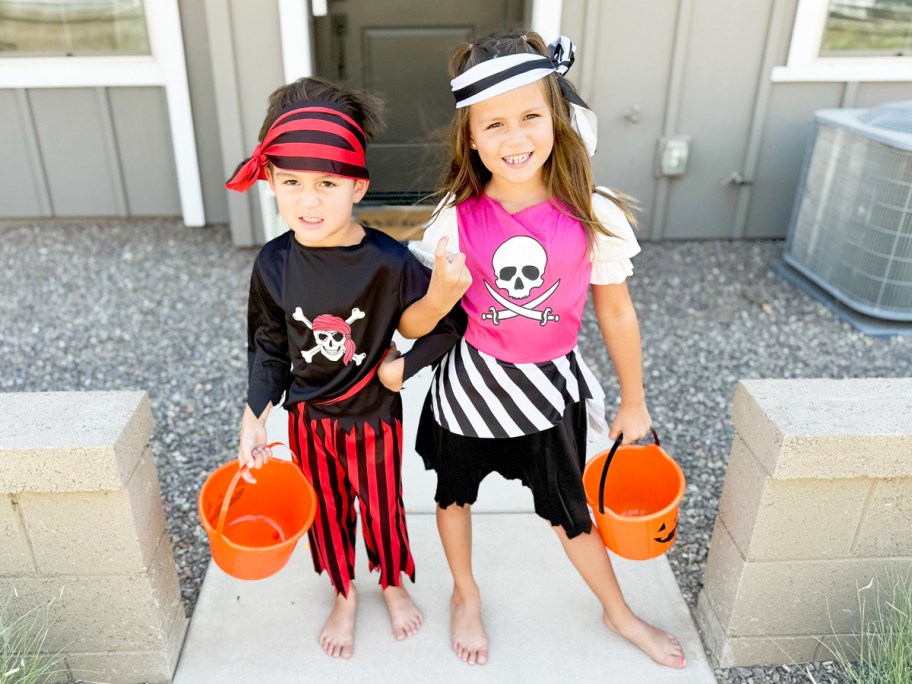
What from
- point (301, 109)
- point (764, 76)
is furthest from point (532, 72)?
point (764, 76)

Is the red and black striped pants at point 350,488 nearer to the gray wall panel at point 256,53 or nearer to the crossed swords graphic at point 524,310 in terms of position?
the crossed swords graphic at point 524,310

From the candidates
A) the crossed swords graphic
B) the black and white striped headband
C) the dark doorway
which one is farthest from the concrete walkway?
the dark doorway

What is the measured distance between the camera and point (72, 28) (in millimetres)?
4426

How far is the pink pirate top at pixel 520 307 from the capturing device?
4.98 feet

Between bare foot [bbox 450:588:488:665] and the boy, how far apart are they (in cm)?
32

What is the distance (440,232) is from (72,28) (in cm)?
395

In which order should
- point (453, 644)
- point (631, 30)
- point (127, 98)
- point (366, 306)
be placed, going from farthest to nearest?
point (127, 98) → point (631, 30) → point (453, 644) → point (366, 306)

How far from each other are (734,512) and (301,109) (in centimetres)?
129

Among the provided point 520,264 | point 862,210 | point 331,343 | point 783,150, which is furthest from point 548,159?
point 783,150

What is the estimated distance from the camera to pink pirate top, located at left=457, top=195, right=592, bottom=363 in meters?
1.51

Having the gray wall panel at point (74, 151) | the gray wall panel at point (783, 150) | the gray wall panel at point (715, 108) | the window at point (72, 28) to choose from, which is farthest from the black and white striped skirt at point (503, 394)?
the gray wall panel at point (74, 151)

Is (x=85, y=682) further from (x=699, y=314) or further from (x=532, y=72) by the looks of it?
(x=699, y=314)

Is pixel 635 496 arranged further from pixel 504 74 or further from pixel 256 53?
pixel 256 53

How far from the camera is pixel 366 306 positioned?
60.1 inches
